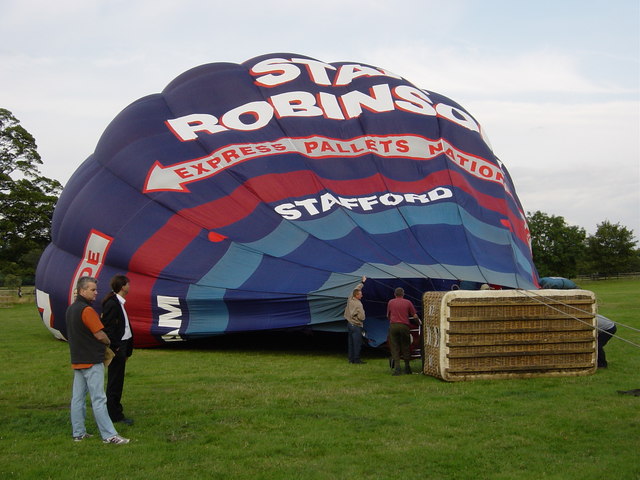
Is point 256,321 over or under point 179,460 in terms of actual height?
over

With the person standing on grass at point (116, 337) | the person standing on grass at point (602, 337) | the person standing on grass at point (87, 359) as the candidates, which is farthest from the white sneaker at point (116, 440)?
the person standing on grass at point (602, 337)

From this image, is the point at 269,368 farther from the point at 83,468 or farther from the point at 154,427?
the point at 83,468

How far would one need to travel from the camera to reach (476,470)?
A: 15.9 feet

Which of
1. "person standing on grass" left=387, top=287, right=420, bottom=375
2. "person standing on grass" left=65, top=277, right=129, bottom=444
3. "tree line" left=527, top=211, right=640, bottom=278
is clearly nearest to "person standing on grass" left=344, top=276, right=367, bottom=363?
"person standing on grass" left=387, top=287, right=420, bottom=375

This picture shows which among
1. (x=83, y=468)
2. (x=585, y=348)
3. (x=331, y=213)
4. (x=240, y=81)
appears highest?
(x=240, y=81)

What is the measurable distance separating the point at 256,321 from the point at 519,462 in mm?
5866

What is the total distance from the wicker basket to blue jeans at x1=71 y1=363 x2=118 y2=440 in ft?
13.5

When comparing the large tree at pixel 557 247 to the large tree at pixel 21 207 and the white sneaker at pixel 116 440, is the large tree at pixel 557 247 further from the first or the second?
the white sneaker at pixel 116 440

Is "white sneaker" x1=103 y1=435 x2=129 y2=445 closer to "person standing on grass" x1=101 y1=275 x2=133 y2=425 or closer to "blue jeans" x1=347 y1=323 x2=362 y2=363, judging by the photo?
"person standing on grass" x1=101 y1=275 x2=133 y2=425

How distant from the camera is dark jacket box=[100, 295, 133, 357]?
6.19 m

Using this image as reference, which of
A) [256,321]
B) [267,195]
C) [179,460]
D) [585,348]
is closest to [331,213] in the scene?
[267,195]

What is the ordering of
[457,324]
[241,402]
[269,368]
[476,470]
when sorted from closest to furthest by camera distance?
[476,470] < [241,402] < [457,324] < [269,368]

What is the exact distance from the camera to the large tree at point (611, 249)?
5775 centimetres

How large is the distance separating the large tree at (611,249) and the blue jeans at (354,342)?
173 ft
